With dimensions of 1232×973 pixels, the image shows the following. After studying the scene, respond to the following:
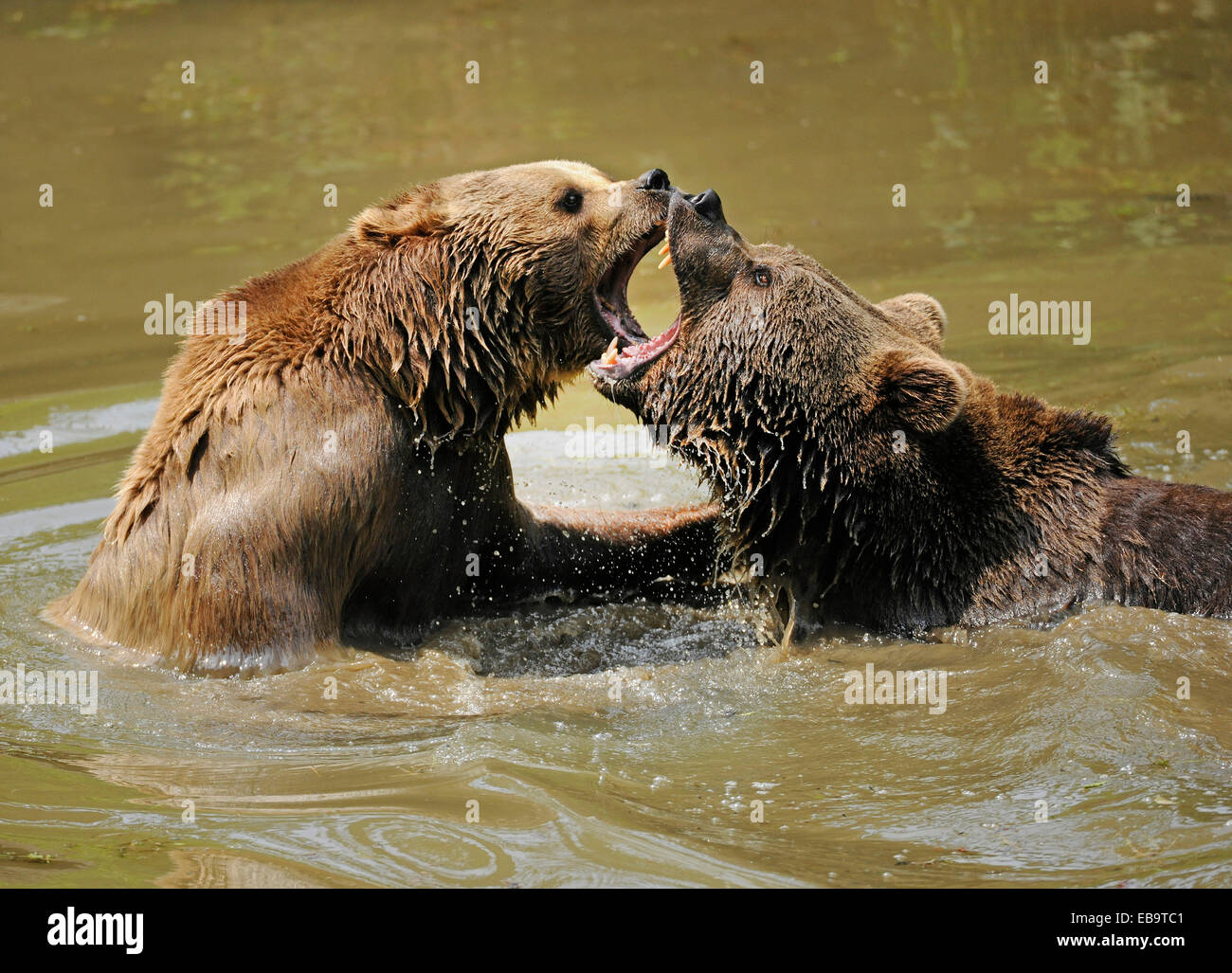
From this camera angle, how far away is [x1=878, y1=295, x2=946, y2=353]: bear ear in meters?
7.79

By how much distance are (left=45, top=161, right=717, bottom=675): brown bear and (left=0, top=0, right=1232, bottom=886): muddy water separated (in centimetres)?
31

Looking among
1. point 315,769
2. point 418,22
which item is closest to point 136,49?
point 418,22

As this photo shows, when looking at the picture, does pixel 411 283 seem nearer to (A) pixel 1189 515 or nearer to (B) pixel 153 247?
(A) pixel 1189 515

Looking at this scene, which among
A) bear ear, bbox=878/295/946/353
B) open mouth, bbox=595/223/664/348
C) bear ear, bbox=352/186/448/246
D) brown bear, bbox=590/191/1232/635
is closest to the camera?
brown bear, bbox=590/191/1232/635

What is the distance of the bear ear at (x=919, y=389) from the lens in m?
6.65

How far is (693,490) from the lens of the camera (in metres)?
9.87

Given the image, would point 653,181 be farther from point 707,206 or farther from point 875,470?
point 875,470

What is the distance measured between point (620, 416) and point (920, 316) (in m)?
4.21

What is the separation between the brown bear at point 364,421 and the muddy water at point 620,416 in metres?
0.31

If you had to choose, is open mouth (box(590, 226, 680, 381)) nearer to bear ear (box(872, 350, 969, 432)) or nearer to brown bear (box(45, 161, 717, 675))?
brown bear (box(45, 161, 717, 675))

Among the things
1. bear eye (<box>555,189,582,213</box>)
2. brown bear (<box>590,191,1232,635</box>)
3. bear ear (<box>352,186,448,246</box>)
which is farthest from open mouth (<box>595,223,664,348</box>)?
bear ear (<box>352,186,448,246</box>)

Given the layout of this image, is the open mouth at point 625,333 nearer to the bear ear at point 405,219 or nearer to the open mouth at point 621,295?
the open mouth at point 621,295

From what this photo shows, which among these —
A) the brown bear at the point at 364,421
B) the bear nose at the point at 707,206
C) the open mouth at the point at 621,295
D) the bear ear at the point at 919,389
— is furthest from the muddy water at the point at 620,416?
the bear nose at the point at 707,206
